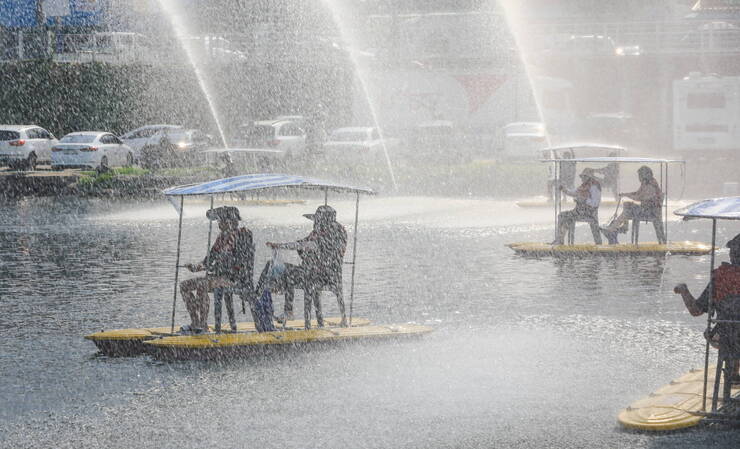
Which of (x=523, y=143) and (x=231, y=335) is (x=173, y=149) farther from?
(x=231, y=335)

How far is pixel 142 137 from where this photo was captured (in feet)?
138

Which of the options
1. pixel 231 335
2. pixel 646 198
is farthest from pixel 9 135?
pixel 231 335

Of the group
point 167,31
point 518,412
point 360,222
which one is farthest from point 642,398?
point 167,31

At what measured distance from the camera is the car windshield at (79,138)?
37750mm

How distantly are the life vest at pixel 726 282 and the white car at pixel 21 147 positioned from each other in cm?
3144

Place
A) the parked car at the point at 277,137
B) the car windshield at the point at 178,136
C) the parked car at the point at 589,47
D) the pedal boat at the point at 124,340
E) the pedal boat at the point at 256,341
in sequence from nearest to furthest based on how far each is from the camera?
the pedal boat at the point at 256,341, the pedal boat at the point at 124,340, the parked car at the point at 277,137, the car windshield at the point at 178,136, the parked car at the point at 589,47

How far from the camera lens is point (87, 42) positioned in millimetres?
48656

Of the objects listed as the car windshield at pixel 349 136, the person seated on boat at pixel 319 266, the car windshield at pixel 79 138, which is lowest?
the person seated on boat at pixel 319 266

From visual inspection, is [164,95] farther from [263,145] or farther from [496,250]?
[496,250]

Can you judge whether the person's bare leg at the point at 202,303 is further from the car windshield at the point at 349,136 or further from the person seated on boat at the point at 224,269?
the car windshield at the point at 349,136

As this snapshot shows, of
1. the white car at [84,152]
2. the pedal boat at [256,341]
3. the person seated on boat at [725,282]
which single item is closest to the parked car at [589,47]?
the white car at [84,152]

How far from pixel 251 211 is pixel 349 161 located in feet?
38.1

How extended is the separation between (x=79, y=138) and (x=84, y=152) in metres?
1.17

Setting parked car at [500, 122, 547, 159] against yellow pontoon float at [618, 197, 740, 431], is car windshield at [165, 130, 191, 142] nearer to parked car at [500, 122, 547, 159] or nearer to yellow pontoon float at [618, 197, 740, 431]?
parked car at [500, 122, 547, 159]
